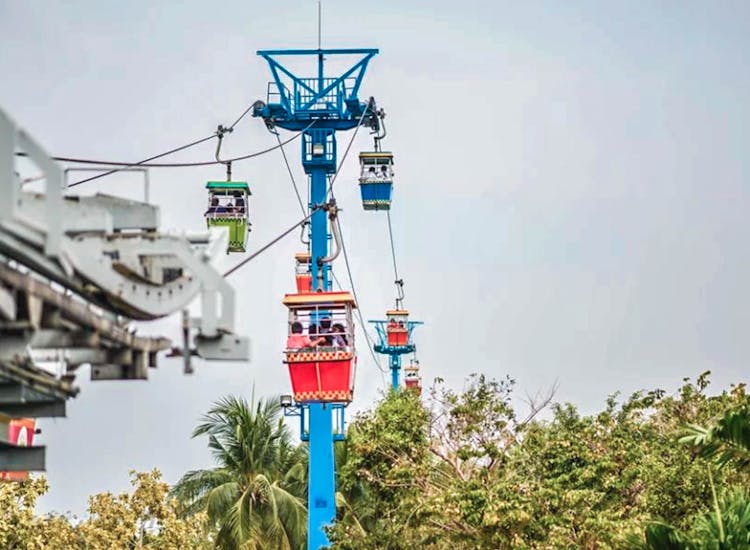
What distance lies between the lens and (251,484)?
40281 mm

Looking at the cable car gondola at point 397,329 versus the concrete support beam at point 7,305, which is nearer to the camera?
Answer: the concrete support beam at point 7,305

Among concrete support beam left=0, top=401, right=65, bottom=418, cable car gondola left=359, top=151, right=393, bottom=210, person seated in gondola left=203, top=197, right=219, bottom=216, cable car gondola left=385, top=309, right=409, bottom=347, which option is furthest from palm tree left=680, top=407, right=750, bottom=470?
cable car gondola left=385, top=309, right=409, bottom=347

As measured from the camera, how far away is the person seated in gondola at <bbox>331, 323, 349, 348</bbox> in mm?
21795

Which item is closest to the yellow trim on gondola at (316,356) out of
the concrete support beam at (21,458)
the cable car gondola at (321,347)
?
the cable car gondola at (321,347)

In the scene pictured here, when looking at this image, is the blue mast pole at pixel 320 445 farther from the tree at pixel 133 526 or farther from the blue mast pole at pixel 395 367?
the blue mast pole at pixel 395 367

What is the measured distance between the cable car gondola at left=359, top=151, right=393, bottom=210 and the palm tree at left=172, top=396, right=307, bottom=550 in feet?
29.0

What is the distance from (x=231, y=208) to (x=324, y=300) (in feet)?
26.5

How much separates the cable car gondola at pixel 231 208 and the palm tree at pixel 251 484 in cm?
1082

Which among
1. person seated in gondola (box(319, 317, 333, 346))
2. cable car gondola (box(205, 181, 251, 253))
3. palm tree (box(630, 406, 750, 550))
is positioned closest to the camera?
palm tree (box(630, 406, 750, 550))

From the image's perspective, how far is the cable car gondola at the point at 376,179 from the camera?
3506 centimetres

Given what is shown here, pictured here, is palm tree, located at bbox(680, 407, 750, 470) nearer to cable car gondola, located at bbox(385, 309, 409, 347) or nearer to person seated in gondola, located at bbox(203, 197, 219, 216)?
person seated in gondola, located at bbox(203, 197, 219, 216)

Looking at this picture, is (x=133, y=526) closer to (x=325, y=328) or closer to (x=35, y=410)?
(x=325, y=328)

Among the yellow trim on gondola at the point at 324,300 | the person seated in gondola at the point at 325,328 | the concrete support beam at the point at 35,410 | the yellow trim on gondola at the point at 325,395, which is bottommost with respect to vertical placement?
the concrete support beam at the point at 35,410

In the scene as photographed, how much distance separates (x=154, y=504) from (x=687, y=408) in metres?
11.1
